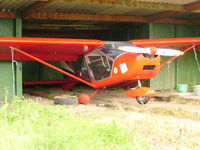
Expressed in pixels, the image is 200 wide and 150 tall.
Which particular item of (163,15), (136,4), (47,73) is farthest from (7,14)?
(47,73)

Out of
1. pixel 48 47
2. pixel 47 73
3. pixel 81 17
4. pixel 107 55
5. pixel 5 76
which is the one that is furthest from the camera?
pixel 47 73

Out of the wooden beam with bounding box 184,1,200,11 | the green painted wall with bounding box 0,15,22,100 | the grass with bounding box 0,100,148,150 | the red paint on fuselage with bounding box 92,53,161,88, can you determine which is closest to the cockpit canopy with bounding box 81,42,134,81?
the red paint on fuselage with bounding box 92,53,161,88

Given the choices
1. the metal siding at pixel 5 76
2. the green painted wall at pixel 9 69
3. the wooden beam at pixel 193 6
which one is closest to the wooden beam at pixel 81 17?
the green painted wall at pixel 9 69

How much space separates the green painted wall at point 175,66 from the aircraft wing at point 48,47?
4.11 metres

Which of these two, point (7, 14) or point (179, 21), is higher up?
point (179, 21)

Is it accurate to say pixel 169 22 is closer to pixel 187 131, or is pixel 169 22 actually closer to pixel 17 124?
pixel 187 131

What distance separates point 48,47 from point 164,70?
6.20 meters

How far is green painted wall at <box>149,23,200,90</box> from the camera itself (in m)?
13.2

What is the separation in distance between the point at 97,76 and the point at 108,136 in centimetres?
573

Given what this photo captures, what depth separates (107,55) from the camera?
916 cm

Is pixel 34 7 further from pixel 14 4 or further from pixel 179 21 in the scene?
pixel 179 21

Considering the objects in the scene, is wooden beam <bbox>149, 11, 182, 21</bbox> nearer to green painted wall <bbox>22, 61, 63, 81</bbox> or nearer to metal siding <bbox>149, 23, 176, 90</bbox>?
metal siding <bbox>149, 23, 176, 90</bbox>

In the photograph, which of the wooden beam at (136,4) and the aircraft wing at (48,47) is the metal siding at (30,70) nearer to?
the aircraft wing at (48,47)

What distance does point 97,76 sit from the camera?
9773mm
